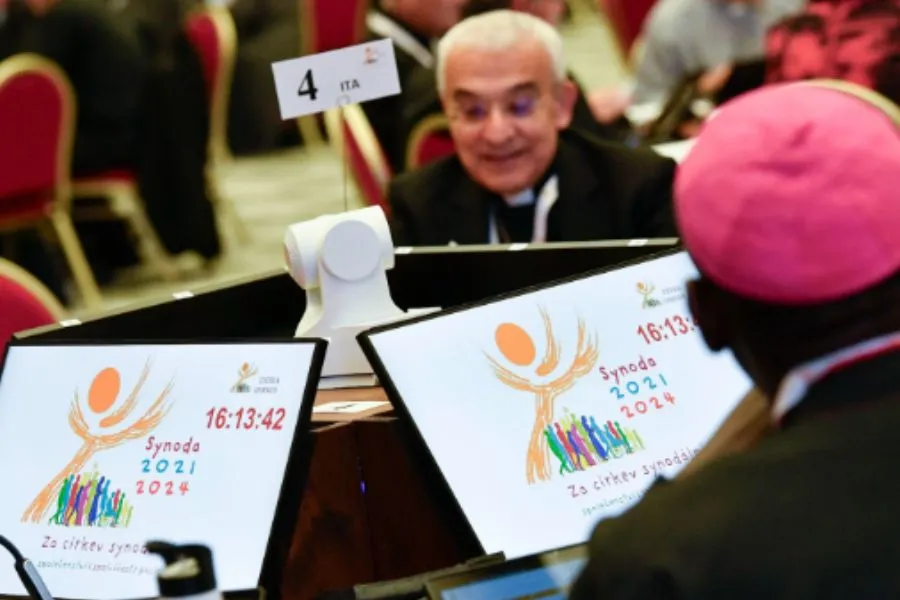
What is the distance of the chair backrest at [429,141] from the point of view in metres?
3.18

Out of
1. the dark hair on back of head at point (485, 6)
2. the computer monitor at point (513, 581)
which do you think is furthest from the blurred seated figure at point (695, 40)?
the computer monitor at point (513, 581)

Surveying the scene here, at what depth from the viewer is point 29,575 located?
1304 millimetres

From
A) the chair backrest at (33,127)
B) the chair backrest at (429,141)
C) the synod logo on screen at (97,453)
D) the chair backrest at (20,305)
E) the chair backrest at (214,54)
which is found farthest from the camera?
the chair backrest at (214,54)

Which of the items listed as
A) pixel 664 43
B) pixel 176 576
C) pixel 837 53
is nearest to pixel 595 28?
pixel 664 43

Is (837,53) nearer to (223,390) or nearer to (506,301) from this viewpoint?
(506,301)

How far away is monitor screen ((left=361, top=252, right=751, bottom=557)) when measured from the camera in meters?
1.37

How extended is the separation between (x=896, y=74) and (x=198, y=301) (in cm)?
140

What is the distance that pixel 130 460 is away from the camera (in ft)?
4.71

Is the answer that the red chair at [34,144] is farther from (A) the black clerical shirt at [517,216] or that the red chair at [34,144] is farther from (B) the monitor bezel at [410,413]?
(B) the monitor bezel at [410,413]

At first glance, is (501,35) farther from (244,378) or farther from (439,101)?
(244,378)

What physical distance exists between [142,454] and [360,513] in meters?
0.23

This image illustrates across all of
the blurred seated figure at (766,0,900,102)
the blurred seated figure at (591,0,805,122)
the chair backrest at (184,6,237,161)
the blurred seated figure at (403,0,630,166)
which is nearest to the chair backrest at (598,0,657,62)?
the blurred seated figure at (591,0,805,122)

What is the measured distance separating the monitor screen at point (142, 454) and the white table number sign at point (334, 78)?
1.39ft
